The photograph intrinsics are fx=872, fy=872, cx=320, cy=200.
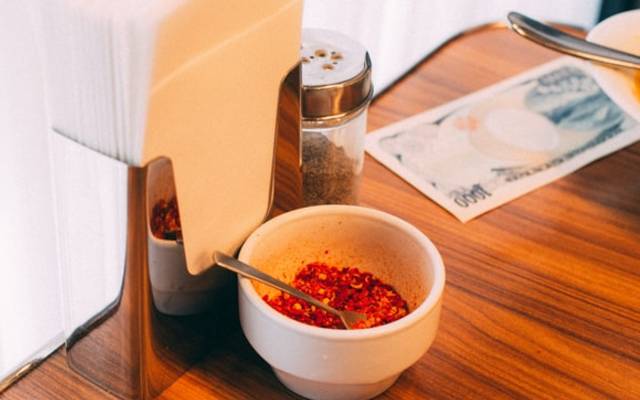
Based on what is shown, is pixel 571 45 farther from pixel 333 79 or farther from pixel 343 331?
pixel 343 331

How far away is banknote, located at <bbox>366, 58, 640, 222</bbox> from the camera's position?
921 millimetres

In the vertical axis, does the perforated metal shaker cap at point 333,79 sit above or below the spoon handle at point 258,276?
above

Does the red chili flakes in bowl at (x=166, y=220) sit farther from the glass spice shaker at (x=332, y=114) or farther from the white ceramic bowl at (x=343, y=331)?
the glass spice shaker at (x=332, y=114)

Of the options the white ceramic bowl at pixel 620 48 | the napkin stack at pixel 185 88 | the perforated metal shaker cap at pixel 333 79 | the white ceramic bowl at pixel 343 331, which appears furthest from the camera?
the white ceramic bowl at pixel 620 48

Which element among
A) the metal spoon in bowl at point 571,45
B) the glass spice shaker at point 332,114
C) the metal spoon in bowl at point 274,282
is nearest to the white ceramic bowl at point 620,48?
the metal spoon in bowl at point 571,45

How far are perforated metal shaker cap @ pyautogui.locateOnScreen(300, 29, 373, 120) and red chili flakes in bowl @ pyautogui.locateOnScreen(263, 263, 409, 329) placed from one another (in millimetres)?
130

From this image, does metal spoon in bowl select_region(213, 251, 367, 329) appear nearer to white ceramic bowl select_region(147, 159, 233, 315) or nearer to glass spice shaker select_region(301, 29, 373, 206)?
white ceramic bowl select_region(147, 159, 233, 315)

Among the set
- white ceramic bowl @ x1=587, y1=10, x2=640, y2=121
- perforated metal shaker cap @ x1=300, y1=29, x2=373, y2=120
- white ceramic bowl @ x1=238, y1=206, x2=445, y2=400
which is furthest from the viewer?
white ceramic bowl @ x1=587, y1=10, x2=640, y2=121

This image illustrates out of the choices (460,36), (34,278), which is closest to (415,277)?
(34,278)

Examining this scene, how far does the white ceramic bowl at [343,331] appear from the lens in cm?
59

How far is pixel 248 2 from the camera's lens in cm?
55

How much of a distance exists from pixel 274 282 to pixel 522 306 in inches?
10.2

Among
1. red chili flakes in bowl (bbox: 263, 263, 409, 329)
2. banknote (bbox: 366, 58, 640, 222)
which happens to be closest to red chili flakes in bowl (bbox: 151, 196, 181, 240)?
red chili flakes in bowl (bbox: 263, 263, 409, 329)

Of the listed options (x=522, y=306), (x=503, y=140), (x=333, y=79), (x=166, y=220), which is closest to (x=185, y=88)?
(x=166, y=220)
